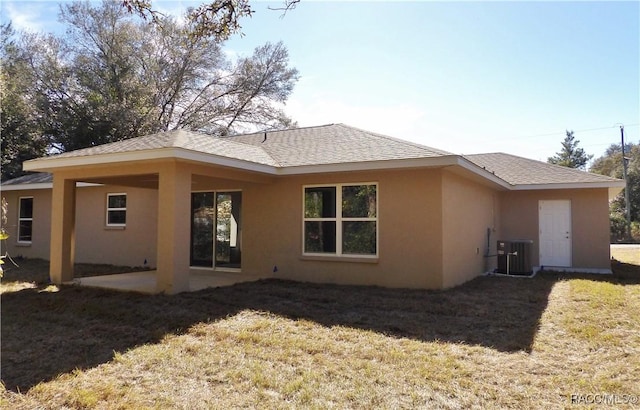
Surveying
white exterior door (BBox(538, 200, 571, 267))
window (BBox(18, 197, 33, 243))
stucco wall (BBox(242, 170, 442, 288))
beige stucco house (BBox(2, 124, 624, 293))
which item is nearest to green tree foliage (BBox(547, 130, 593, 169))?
white exterior door (BBox(538, 200, 571, 267))

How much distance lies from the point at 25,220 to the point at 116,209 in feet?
15.1

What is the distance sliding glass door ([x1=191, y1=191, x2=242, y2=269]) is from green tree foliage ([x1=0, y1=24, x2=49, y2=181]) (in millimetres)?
14729

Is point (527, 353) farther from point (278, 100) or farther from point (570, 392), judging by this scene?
point (278, 100)

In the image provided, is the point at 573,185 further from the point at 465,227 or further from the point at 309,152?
the point at 309,152

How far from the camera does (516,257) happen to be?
1083cm

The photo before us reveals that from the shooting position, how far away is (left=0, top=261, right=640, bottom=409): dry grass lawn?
3.63 meters

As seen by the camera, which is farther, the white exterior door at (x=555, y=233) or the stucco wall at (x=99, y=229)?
the white exterior door at (x=555, y=233)

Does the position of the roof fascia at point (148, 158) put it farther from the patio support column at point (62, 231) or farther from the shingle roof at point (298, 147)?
the patio support column at point (62, 231)

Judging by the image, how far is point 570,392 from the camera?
3.61 metres

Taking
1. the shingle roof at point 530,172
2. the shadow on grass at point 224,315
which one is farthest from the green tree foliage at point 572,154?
the shadow on grass at point 224,315

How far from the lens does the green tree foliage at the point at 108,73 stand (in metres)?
21.2

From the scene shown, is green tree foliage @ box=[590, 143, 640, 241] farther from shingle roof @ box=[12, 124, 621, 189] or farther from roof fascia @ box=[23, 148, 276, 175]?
roof fascia @ box=[23, 148, 276, 175]

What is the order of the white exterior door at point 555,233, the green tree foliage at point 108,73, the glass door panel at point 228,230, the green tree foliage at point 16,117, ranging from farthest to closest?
the green tree foliage at point 108,73, the green tree foliage at point 16,117, the white exterior door at point 555,233, the glass door panel at point 228,230

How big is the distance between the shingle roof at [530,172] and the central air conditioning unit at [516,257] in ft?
7.46
